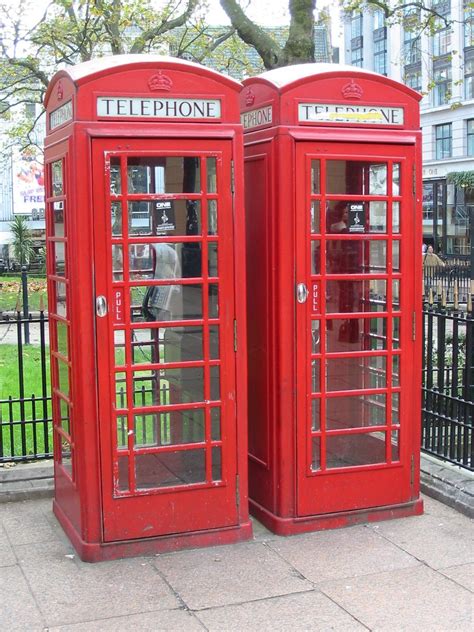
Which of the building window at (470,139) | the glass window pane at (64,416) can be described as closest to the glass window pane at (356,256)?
the glass window pane at (64,416)

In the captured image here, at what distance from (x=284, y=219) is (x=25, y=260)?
2362 centimetres

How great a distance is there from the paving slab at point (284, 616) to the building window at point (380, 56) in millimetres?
46721

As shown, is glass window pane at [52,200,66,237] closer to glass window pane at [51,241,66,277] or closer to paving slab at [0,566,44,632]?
glass window pane at [51,241,66,277]

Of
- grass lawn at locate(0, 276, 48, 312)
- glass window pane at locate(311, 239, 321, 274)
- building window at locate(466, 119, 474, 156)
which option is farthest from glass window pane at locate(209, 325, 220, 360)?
building window at locate(466, 119, 474, 156)

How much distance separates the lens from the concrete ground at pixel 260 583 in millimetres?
3725

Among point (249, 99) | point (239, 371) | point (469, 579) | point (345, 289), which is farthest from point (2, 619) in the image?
point (249, 99)

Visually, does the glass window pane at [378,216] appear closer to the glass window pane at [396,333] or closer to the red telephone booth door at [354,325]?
the red telephone booth door at [354,325]

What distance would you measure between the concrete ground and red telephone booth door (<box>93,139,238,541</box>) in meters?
0.32

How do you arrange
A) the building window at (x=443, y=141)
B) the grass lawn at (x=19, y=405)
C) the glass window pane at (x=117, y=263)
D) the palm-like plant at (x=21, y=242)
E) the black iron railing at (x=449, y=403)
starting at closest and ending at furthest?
the glass window pane at (x=117, y=263)
the black iron railing at (x=449, y=403)
the grass lawn at (x=19, y=405)
the palm-like plant at (x=21, y=242)
the building window at (x=443, y=141)

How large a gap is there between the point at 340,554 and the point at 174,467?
1073mm

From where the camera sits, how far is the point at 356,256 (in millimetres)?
4953

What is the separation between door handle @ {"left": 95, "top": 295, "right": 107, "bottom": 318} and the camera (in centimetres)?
429

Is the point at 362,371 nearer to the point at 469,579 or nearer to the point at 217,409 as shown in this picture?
the point at 217,409

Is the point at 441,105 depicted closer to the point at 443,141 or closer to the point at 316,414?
the point at 443,141
